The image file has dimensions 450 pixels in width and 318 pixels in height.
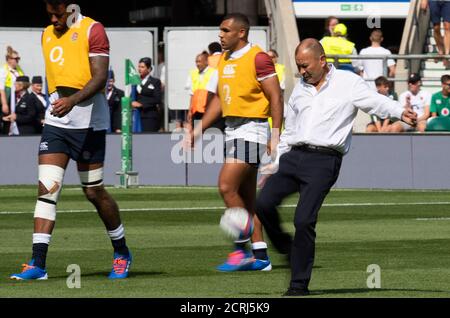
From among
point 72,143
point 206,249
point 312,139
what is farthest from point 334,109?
point 206,249

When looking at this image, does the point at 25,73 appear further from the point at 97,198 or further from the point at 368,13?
the point at 97,198

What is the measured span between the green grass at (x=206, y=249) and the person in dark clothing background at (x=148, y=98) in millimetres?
4032

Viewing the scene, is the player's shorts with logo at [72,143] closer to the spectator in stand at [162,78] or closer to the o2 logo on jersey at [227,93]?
the o2 logo on jersey at [227,93]

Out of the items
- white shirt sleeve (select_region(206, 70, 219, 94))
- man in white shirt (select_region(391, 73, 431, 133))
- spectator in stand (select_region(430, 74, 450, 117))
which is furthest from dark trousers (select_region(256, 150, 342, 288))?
man in white shirt (select_region(391, 73, 431, 133))

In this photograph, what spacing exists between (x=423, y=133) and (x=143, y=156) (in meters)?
4.91

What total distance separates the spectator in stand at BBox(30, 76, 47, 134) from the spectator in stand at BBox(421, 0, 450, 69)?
7899 millimetres

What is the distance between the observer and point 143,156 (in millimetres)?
25547

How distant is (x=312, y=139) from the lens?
10.5 meters

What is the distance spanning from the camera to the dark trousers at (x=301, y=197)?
10.3 meters

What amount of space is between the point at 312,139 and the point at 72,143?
2.29 metres

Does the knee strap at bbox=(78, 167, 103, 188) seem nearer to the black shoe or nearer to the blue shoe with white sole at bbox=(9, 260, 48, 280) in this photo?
the blue shoe with white sole at bbox=(9, 260, 48, 280)

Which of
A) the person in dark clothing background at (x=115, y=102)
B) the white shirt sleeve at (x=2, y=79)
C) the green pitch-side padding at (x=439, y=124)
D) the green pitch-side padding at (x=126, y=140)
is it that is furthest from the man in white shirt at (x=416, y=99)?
the white shirt sleeve at (x=2, y=79)

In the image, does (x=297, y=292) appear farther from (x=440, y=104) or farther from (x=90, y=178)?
(x=440, y=104)
